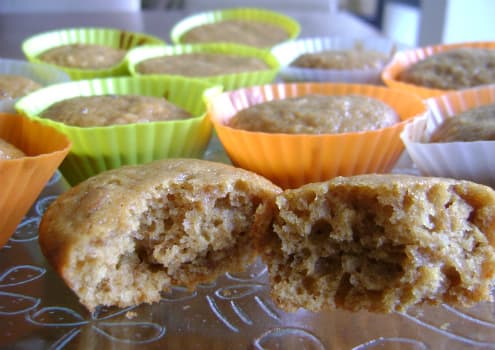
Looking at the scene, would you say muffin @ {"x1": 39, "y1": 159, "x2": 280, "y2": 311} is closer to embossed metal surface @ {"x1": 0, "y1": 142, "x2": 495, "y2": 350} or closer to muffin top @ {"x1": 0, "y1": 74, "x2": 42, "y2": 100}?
embossed metal surface @ {"x1": 0, "y1": 142, "x2": 495, "y2": 350}

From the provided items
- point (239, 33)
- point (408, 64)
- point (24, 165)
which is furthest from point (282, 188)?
point (239, 33)

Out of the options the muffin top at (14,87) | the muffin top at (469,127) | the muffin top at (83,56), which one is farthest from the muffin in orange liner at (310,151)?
the muffin top at (83,56)

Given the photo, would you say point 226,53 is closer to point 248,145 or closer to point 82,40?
point 82,40

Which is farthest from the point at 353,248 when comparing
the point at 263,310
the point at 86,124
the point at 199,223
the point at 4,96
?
the point at 4,96

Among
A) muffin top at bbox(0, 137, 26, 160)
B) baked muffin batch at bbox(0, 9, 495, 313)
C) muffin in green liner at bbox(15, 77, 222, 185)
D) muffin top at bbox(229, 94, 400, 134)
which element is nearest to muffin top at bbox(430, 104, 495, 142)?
baked muffin batch at bbox(0, 9, 495, 313)

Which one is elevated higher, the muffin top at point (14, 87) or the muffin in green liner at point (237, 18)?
the muffin top at point (14, 87)

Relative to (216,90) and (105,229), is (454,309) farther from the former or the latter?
(216,90)

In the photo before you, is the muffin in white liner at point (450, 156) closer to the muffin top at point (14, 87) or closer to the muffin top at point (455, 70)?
the muffin top at point (455, 70)
